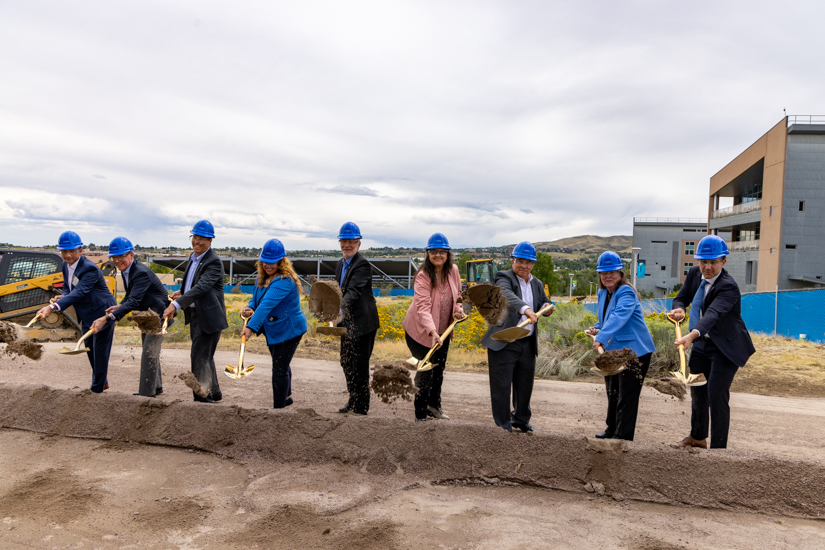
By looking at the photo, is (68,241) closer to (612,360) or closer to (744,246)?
(612,360)

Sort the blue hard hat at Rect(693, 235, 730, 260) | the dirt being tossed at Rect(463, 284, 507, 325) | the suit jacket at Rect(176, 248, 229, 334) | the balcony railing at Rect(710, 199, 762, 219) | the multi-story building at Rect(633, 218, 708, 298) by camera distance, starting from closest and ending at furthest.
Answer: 1. the blue hard hat at Rect(693, 235, 730, 260)
2. the dirt being tossed at Rect(463, 284, 507, 325)
3. the suit jacket at Rect(176, 248, 229, 334)
4. the balcony railing at Rect(710, 199, 762, 219)
5. the multi-story building at Rect(633, 218, 708, 298)

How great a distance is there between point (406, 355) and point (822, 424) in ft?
20.2

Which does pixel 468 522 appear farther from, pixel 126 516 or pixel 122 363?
pixel 122 363

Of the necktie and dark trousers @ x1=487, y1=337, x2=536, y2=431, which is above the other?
the necktie

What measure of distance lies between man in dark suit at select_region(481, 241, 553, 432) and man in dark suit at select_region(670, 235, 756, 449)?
3.73ft

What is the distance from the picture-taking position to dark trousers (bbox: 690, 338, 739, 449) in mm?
3947

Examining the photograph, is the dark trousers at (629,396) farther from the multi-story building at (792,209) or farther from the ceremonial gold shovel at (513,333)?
the multi-story building at (792,209)

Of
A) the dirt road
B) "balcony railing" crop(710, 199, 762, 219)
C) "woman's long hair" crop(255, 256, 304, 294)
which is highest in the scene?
"balcony railing" crop(710, 199, 762, 219)

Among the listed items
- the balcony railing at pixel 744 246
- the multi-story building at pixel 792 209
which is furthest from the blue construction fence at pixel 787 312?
the balcony railing at pixel 744 246

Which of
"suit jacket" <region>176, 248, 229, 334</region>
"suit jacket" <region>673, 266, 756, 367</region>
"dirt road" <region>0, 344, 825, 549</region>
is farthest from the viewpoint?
"suit jacket" <region>176, 248, 229, 334</region>

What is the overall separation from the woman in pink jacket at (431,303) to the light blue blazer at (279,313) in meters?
1.06

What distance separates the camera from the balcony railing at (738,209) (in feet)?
110

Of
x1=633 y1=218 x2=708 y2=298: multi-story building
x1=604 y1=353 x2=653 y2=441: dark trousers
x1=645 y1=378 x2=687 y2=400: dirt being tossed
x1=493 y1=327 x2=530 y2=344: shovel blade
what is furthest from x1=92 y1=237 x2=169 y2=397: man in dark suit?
x1=633 y1=218 x2=708 y2=298: multi-story building

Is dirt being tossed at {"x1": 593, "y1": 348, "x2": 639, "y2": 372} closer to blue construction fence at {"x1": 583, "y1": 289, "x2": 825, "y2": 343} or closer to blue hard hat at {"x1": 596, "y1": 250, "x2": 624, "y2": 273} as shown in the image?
blue hard hat at {"x1": 596, "y1": 250, "x2": 624, "y2": 273}
